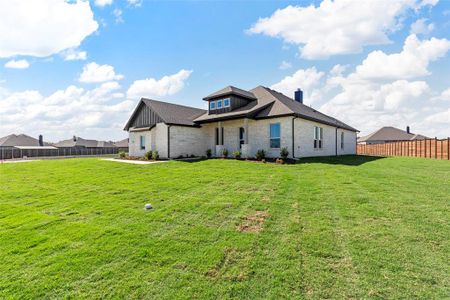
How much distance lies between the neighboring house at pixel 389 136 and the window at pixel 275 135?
44491 mm

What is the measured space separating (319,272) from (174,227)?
2.95 meters

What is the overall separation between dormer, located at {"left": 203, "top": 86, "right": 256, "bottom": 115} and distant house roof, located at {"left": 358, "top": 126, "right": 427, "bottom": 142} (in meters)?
43.2

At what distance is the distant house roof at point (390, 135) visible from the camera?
5120 centimetres

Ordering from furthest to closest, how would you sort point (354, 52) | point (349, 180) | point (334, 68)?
point (334, 68) → point (354, 52) → point (349, 180)

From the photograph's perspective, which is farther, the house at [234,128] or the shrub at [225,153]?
the shrub at [225,153]

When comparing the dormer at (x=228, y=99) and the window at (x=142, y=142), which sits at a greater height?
the dormer at (x=228, y=99)

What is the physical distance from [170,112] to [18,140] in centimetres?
5560


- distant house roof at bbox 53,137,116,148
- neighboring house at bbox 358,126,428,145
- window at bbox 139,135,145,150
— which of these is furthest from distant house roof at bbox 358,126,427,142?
distant house roof at bbox 53,137,116,148

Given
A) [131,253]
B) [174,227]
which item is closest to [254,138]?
[174,227]

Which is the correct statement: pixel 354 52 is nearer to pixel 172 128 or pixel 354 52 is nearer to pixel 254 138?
pixel 254 138

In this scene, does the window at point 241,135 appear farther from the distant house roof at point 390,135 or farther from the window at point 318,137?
the distant house roof at point 390,135

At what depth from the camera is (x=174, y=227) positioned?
17.1ft

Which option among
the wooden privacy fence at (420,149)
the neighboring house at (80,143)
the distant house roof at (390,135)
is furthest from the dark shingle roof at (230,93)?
the neighboring house at (80,143)

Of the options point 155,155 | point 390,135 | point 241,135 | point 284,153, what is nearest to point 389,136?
point 390,135
